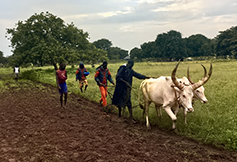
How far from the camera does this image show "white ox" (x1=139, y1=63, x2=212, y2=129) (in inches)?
253

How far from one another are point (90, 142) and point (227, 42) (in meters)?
57.7

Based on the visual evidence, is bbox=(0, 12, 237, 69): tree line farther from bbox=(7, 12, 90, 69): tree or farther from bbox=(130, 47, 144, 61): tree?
bbox=(130, 47, 144, 61): tree

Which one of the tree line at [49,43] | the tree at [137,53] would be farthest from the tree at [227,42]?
the tree line at [49,43]

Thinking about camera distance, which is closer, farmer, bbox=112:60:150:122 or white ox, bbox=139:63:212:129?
white ox, bbox=139:63:212:129

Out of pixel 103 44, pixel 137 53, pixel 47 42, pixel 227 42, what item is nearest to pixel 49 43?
pixel 47 42

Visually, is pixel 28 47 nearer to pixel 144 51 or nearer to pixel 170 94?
pixel 170 94

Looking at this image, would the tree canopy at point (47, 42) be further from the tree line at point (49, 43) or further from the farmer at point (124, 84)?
the farmer at point (124, 84)

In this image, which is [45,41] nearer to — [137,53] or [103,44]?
[137,53]

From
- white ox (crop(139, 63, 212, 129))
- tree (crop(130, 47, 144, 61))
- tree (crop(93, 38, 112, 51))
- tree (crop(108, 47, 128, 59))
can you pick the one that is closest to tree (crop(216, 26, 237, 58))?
tree (crop(130, 47, 144, 61))

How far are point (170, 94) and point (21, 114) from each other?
5312mm

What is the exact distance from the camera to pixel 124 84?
841 centimetres

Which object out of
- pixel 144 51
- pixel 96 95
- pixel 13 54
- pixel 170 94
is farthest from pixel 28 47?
pixel 144 51

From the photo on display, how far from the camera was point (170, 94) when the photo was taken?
6930mm

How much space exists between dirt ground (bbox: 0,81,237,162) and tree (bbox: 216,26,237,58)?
51578 mm
